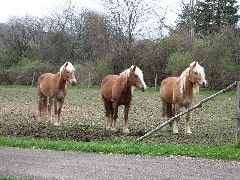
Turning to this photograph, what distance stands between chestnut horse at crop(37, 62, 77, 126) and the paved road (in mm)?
5870

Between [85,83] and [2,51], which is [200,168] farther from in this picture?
[2,51]

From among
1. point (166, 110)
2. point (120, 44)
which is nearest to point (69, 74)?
point (166, 110)

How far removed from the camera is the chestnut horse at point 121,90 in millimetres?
13807

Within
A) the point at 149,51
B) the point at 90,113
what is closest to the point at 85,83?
the point at 149,51

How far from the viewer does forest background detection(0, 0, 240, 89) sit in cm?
3881

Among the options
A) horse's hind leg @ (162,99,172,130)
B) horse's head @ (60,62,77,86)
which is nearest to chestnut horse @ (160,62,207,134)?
horse's hind leg @ (162,99,172,130)

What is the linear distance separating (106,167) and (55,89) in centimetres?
804

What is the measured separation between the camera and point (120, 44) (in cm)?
5122

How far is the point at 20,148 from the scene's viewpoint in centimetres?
1061

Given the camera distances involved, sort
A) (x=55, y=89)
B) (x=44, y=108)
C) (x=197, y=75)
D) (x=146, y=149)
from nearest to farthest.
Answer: (x=146, y=149) < (x=197, y=75) < (x=55, y=89) < (x=44, y=108)

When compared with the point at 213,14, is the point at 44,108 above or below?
below

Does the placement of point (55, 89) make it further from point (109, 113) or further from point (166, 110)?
point (166, 110)

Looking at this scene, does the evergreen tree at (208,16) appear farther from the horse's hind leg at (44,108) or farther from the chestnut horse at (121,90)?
the chestnut horse at (121,90)

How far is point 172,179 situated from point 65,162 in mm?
2519
